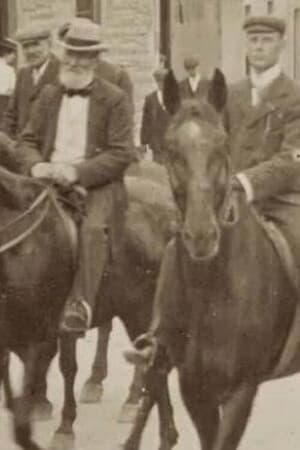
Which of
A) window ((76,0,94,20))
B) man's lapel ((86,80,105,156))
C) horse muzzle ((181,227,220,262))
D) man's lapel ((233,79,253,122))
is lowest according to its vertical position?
window ((76,0,94,20))

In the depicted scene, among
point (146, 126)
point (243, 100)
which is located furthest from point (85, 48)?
point (146, 126)

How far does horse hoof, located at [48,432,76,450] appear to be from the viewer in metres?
11.0

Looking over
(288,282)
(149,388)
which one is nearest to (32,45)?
(149,388)

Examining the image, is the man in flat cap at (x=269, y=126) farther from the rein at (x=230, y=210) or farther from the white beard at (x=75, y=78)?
the white beard at (x=75, y=78)

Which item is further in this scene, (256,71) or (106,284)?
(106,284)

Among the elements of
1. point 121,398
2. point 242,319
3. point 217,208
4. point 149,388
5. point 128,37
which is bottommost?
point 128,37

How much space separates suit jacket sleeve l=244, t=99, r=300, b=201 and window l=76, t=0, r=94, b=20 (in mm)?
21606

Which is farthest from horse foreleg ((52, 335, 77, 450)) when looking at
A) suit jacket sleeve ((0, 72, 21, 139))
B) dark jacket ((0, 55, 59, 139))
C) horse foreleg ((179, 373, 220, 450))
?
horse foreleg ((179, 373, 220, 450))

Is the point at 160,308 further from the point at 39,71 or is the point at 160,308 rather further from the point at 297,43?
the point at 297,43

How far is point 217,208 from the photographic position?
27.1 ft

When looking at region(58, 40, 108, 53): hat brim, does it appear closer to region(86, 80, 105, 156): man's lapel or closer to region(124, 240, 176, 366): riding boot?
region(86, 80, 105, 156): man's lapel

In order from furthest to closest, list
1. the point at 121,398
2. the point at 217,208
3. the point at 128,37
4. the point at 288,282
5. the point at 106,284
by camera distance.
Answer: the point at 128,37 → the point at 121,398 → the point at 106,284 → the point at 288,282 → the point at 217,208

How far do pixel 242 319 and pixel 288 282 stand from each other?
49cm

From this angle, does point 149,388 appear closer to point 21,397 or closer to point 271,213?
point 21,397
